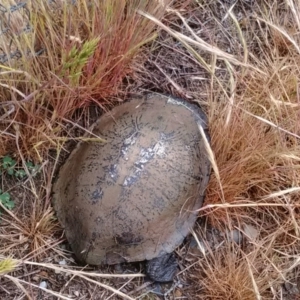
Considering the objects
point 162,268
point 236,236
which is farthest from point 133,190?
point 236,236

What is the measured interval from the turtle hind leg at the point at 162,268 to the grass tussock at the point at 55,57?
0.42m

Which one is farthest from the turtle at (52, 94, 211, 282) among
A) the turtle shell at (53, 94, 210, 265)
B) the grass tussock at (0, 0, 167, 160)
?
the grass tussock at (0, 0, 167, 160)

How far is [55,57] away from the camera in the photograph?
1.54 meters

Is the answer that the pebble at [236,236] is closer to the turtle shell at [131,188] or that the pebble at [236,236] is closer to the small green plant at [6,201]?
the turtle shell at [131,188]

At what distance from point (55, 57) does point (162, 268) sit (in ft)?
2.08

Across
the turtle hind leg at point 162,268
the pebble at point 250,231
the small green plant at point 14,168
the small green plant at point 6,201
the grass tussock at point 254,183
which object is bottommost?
the small green plant at point 6,201

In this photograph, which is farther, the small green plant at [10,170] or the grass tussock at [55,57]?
the small green plant at [10,170]

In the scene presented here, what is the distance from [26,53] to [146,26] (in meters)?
0.38

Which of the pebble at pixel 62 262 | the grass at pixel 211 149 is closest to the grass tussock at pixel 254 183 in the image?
the grass at pixel 211 149

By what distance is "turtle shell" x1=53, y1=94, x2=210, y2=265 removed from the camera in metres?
1.60

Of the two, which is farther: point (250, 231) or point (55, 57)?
point (250, 231)

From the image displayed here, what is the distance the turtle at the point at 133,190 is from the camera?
160 centimetres

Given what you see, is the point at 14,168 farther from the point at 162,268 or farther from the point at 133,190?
the point at 162,268

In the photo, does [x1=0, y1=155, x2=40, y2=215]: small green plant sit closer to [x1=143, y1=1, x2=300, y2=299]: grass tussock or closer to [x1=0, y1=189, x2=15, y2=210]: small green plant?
[x1=0, y1=189, x2=15, y2=210]: small green plant
